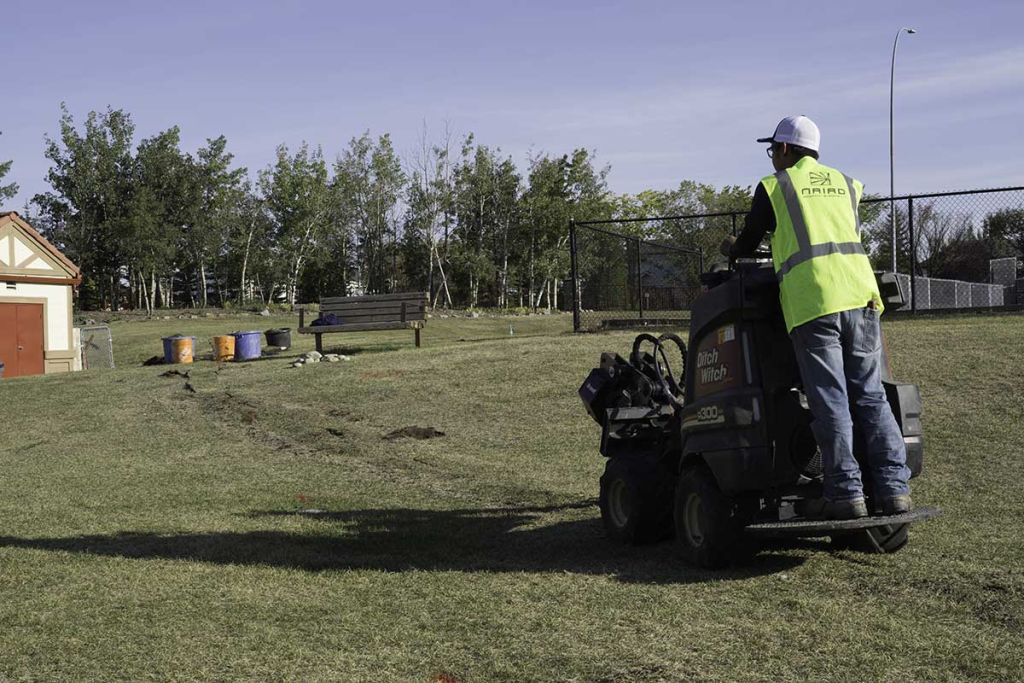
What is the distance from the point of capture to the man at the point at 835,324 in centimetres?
536

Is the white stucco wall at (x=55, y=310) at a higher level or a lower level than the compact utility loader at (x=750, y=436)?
higher

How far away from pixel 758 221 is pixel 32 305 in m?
31.6

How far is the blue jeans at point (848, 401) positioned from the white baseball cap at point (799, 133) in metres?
1.02

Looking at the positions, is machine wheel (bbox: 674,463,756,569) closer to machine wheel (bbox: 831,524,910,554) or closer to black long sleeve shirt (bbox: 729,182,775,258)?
machine wheel (bbox: 831,524,910,554)

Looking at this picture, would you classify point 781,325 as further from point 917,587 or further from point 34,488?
point 34,488

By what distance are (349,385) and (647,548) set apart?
11225 mm

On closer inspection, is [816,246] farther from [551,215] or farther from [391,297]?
[551,215]

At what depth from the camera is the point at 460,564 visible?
6680 mm

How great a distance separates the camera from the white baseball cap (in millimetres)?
5805

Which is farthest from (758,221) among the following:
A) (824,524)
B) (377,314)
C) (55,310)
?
(55,310)

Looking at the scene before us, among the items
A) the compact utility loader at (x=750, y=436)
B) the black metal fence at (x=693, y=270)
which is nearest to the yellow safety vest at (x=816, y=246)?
the compact utility loader at (x=750, y=436)

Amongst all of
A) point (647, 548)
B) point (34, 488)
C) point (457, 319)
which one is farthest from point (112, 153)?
point (647, 548)

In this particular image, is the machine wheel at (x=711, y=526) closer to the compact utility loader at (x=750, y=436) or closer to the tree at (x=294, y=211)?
the compact utility loader at (x=750, y=436)

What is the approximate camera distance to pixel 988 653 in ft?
14.1
